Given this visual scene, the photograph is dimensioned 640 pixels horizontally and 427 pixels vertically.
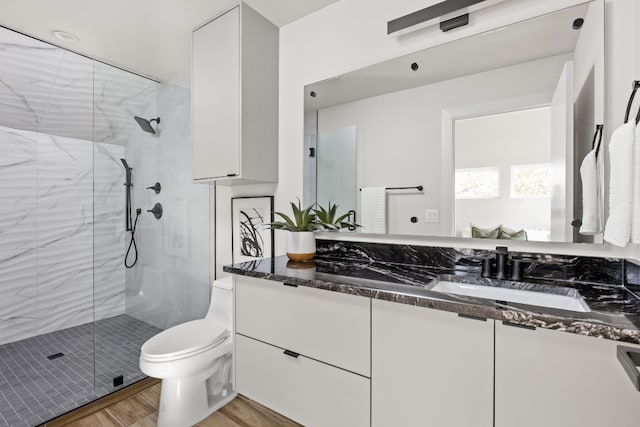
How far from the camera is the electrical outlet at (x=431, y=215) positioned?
1517 mm

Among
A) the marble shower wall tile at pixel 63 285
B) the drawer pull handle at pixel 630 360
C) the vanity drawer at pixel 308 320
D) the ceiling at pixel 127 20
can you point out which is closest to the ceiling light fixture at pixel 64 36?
the ceiling at pixel 127 20

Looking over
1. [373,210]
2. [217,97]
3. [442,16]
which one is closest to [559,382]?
[373,210]

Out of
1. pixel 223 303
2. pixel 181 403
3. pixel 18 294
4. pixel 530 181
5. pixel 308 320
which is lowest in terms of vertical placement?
pixel 181 403

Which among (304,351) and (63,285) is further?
(63,285)

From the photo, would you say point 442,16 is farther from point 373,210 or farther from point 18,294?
point 18,294

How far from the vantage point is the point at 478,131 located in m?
1.42

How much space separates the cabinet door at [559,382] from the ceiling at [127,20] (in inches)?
77.7

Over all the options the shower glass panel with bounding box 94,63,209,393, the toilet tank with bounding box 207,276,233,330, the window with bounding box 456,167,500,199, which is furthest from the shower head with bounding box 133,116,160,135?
the window with bounding box 456,167,500,199

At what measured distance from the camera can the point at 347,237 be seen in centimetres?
184

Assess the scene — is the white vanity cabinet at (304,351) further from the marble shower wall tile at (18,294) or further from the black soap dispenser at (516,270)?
the marble shower wall tile at (18,294)

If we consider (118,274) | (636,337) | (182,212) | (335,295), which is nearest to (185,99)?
(182,212)

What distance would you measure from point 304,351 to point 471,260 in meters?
0.87

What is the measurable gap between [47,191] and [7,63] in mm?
1036

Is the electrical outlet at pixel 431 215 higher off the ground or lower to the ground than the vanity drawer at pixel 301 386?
higher
